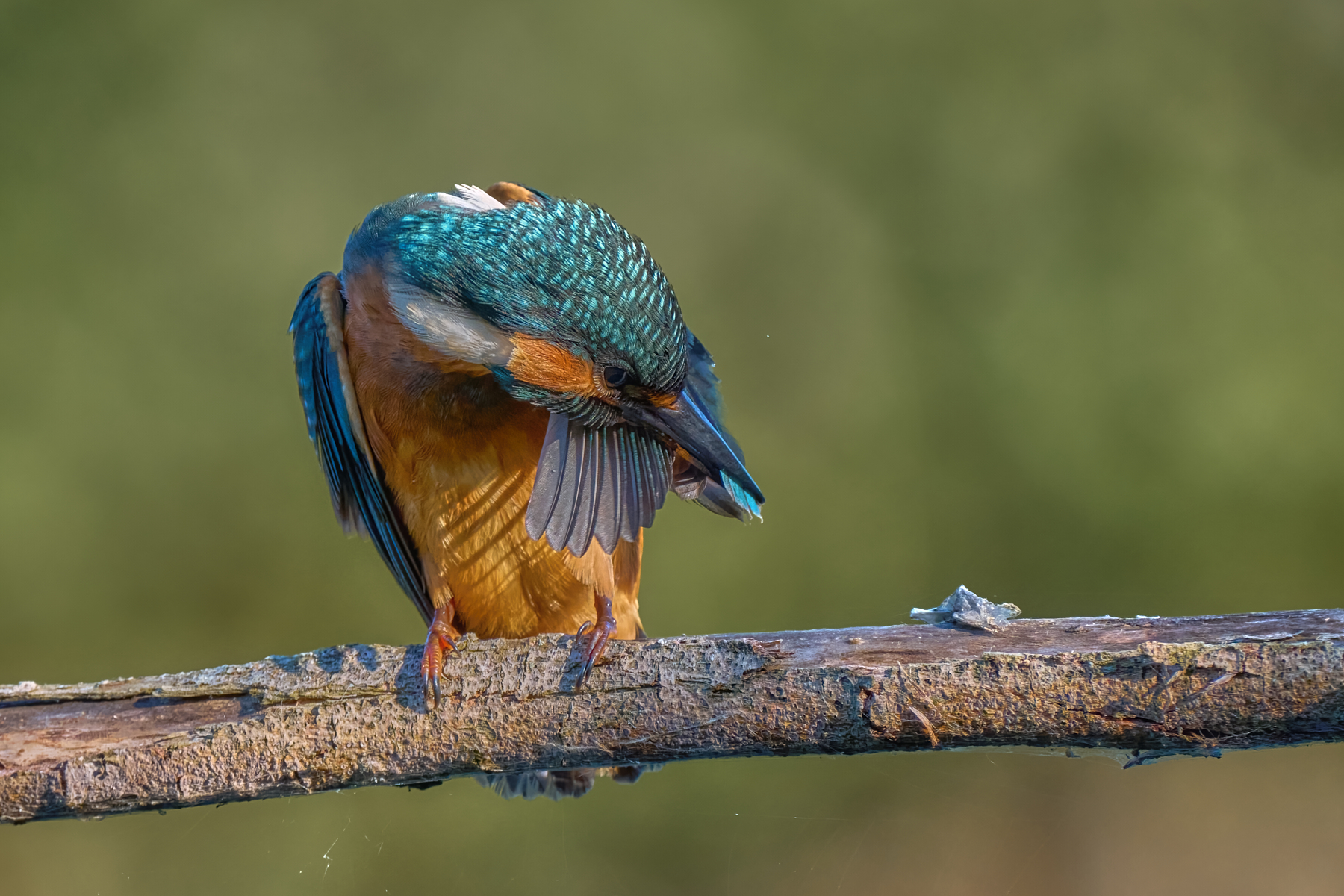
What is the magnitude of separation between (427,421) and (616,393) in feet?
1.34

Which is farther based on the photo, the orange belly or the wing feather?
the orange belly

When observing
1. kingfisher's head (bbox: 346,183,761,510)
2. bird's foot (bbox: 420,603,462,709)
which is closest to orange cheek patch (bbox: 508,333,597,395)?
kingfisher's head (bbox: 346,183,761,510)

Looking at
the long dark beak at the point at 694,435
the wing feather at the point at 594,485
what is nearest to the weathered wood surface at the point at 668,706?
the wing feather at the point at 594,485

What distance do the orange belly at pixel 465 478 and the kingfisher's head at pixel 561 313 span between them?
0.10m

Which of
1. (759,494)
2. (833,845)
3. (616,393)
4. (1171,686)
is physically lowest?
(833,845)

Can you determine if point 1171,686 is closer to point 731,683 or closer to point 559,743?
point 731,683

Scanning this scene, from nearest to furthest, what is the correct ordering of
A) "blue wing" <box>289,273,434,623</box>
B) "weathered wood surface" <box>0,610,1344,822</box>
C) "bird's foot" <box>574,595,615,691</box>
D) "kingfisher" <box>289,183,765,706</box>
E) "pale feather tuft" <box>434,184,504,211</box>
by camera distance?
"weathered wood surface" <box>0,610,1344,822</box>, "bird's foot" <box>574,595,615,691</box>, "kingfisher" <box>289,183,765,706</box>, "pale feather tuft" <box>434,184,504,211</box>, "blue wing" <box>289,273,434,623</box>

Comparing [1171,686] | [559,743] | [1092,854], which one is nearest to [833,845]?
[1092,854]

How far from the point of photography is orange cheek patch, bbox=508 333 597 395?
5.19ft

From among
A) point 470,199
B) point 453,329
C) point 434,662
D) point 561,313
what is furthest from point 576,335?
point 434,662

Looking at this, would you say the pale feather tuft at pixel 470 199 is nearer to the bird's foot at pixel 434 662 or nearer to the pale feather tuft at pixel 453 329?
the pale feather tuft at pixel 453 329

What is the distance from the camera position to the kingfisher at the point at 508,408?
1592mm

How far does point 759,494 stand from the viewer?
1.63m

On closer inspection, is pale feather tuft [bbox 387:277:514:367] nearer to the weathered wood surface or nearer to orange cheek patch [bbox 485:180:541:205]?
orange cheek patch [bbox 485:180:541:205]
